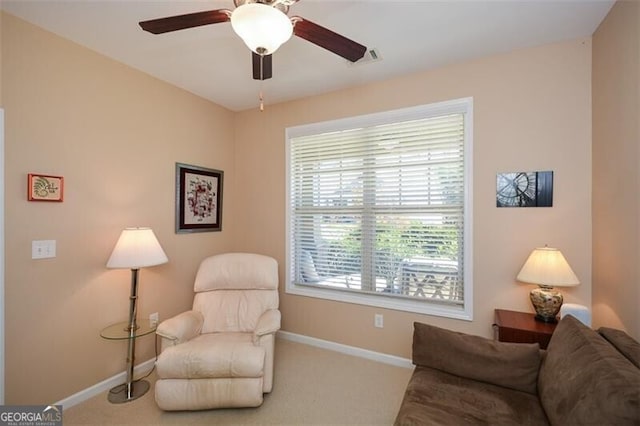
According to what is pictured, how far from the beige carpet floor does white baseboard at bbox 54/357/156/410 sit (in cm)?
4

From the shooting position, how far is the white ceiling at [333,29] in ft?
5.91

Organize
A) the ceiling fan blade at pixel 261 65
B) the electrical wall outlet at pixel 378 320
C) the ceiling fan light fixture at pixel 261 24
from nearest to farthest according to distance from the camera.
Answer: the ceiling fan light fixture at pixel 261 24, the ceiling fan blade at pixel 261 65, the electrical wall outlet at pixel 378 320

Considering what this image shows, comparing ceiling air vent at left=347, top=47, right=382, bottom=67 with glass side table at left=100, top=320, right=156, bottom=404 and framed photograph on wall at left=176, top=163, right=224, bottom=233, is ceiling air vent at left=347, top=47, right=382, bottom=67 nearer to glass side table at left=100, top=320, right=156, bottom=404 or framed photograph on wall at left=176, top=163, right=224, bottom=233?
framed photograph on wall at left=176, top=163, right=224, bottom=233

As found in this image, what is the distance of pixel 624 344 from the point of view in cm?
Answer: 135

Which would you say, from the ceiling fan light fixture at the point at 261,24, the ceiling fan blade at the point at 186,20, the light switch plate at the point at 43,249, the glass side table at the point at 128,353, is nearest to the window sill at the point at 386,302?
the glass side table at the point at 128,353

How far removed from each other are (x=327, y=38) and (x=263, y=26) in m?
0.35

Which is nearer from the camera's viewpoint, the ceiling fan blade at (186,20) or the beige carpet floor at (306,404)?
the ceiling fan blade at (186,20)

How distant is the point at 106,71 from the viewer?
92.7 inches

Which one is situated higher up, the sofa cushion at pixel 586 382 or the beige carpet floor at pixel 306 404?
the sofa cushion at pixel 586 382

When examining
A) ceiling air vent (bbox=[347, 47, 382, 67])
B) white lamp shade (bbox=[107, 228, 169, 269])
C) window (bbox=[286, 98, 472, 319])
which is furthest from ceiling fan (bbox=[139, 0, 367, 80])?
white lamp shade (bbox=[107, 228, 169, 269])

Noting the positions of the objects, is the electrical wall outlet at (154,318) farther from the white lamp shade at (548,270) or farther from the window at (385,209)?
the white lamp shade at (548,270)

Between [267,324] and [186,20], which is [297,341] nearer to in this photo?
[267,324]

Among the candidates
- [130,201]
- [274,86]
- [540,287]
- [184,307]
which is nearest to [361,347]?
[540,287]

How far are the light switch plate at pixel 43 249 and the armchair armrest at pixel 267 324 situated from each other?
1538 mm
